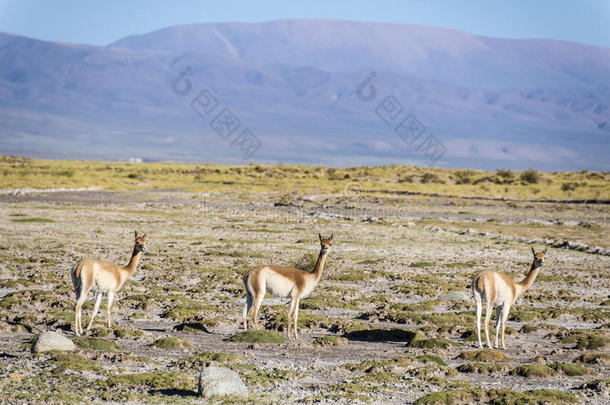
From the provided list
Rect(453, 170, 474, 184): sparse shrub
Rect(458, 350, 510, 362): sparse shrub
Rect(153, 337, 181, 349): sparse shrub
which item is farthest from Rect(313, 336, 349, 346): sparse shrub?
Rect(453, 170, 474, 184): sparse shrub

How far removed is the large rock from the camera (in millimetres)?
11586

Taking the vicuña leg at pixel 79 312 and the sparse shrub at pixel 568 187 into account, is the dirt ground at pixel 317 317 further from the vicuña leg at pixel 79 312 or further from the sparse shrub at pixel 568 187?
the sparse shrub at pixel 568 187

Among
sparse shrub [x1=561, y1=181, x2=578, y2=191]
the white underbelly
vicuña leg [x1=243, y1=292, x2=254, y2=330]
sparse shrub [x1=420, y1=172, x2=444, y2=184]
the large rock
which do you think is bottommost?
the large rock

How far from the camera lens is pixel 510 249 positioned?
3603 cm

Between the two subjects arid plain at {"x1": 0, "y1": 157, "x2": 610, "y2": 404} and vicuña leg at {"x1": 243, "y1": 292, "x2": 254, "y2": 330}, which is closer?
arid plain at {"x1": 0, "y1": 157, "x2": 610, "y2": 404}

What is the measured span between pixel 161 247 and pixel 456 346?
19.1m

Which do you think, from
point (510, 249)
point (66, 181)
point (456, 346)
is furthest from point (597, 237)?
point (66, 181)

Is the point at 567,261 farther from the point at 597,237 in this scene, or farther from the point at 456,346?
the point at 456,346

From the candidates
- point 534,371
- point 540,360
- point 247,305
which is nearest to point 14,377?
point 247,305

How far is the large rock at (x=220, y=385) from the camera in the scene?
38.0 feet

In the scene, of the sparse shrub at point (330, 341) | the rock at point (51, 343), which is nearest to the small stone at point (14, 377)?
the rock at point (51, 343)

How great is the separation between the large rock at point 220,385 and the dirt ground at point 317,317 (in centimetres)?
21

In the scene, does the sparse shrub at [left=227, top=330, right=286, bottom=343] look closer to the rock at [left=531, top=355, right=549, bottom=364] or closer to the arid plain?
the arid plain

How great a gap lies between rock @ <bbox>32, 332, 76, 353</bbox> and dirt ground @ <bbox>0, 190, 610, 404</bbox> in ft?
0.73
